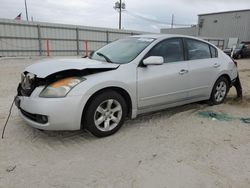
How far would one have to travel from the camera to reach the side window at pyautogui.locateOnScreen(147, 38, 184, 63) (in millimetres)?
4055

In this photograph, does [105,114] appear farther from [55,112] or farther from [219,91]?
[219,91]

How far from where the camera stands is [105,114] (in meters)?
3.46

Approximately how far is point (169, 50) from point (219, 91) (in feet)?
5.85

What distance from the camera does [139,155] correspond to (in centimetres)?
304

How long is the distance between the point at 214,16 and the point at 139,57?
123 ft

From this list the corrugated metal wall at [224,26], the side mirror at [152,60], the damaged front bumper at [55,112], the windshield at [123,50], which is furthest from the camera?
the corrugated metal wall at [224,26]

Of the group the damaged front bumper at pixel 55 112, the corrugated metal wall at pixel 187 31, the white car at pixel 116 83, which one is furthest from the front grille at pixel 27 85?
the corrugated metal wall at pixel 187 31

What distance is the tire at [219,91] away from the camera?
5110mm

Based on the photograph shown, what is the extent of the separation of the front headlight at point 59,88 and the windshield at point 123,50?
94 centimetres

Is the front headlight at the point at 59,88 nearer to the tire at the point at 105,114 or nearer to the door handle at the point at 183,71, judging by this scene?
the tire at the point at 105,114

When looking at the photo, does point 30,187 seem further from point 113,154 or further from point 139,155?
point 139,155

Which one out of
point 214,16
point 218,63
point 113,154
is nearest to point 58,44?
point 218,63

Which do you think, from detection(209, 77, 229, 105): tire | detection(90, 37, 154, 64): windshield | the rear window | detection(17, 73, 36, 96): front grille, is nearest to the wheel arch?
detection(90, 37, 154, 64): windshield

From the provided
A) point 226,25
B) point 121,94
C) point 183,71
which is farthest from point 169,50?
point 226,25
